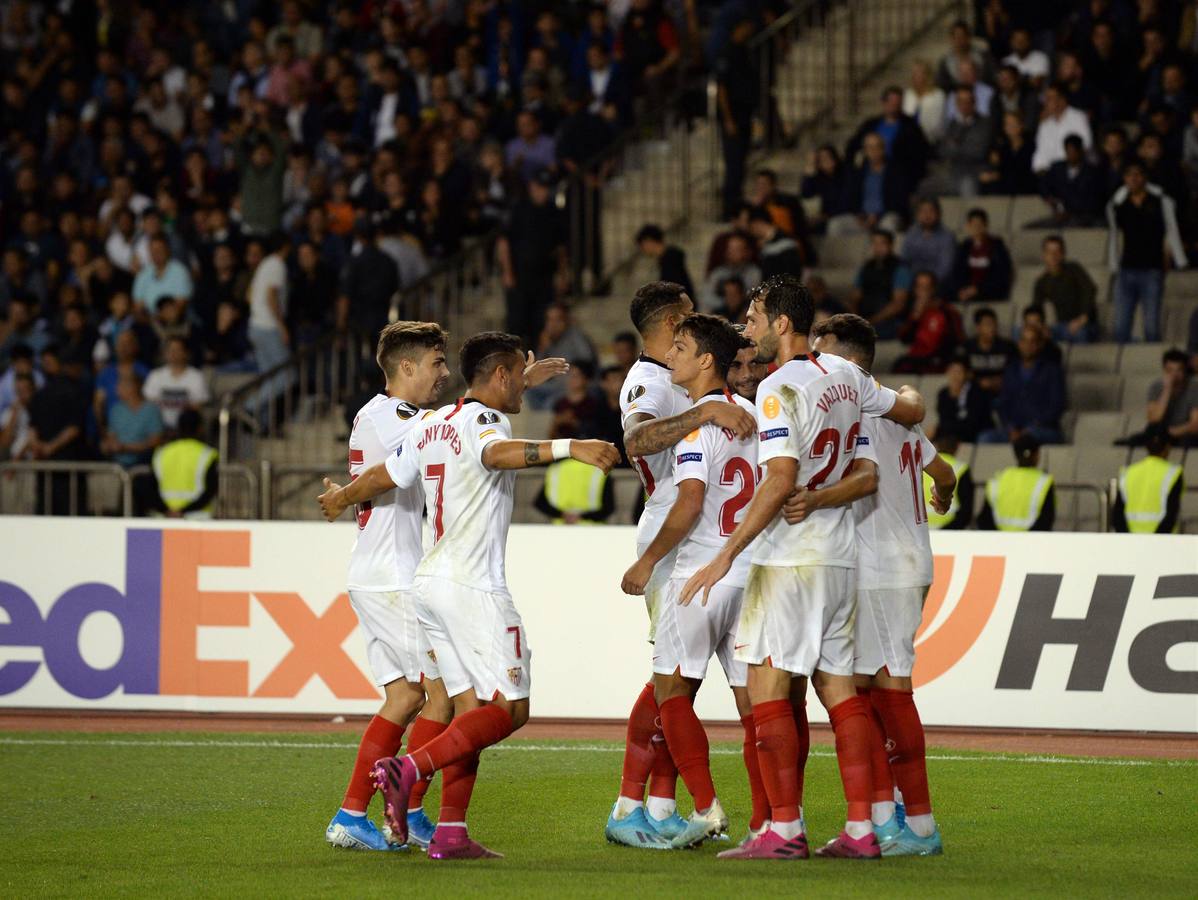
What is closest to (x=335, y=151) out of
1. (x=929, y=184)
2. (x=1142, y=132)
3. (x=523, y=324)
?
(x=523, y=324)

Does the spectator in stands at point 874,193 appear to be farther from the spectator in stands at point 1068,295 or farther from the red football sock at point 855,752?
the red football sock at point 855,752

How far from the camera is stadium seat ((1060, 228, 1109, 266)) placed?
18953 millimetres

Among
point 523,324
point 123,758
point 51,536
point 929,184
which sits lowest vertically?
point 123,758

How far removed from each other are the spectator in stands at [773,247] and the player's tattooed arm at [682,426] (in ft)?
32.9

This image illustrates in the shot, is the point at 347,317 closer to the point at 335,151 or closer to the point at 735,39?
the point at 335,151

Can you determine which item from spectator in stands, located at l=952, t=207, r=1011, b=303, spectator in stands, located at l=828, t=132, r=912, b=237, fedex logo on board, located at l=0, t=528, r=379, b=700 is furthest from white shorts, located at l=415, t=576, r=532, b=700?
spectator in stands, located at l=828, t=132, r=912, b=237

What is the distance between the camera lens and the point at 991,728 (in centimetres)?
1264

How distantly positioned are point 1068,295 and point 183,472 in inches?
331

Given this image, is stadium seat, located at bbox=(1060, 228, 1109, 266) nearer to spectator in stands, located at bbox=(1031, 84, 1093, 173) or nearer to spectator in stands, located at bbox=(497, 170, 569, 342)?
spectator in stands, located at bbox=(1031, 84, 1093, 173)

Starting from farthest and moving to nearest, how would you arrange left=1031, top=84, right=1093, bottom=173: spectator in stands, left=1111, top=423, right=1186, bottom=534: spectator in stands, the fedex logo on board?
left=1031, top=84, right=1093, bottom=173: spectator in stands < left=1111, top=423, right=1186, bottom=534: spectator in stands < the fedex logo on board

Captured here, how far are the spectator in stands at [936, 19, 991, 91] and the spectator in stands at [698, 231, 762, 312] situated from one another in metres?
3.69

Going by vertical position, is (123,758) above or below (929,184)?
below

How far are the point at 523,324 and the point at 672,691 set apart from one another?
11.3 meters

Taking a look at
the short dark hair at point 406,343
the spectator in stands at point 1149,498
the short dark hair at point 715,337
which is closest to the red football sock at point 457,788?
the short dark hair at point 406,343
